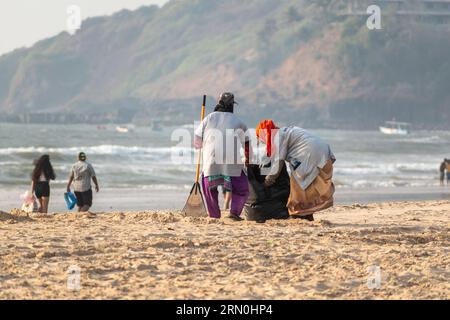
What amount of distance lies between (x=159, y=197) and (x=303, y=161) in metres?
11.7

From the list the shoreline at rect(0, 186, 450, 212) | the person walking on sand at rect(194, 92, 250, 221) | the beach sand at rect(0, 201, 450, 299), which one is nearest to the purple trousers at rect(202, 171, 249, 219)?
the person walking on sand at rect(194, 92, 250, 221)

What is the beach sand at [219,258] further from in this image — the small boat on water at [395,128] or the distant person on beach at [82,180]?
the small boat on water at [395,128]

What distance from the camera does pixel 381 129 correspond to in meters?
129

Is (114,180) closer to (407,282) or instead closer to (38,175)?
(38,175)

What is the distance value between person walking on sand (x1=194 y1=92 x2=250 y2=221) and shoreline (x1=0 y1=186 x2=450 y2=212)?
24.6ft

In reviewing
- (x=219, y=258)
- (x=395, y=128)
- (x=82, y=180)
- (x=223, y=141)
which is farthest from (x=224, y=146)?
(x=395, y=128)

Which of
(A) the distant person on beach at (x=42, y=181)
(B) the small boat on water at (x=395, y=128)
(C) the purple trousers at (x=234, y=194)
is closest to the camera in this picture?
(C) the purple trousers at (x=234, y=194)

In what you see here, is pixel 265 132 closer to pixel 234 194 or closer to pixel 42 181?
pixel 234 194

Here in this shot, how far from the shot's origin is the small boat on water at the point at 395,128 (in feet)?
400

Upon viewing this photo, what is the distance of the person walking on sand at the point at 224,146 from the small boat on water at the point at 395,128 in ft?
369

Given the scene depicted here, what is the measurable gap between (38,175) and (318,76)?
147765 millimetres

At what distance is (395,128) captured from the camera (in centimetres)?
13012

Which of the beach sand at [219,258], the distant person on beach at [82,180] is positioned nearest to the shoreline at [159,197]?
the distant person on beach at [82,180]

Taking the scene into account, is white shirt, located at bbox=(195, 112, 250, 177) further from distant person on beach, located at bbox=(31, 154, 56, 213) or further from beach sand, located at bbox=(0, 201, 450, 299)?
distant person on beach, located at bbox=(31, 154, 56, 213)
